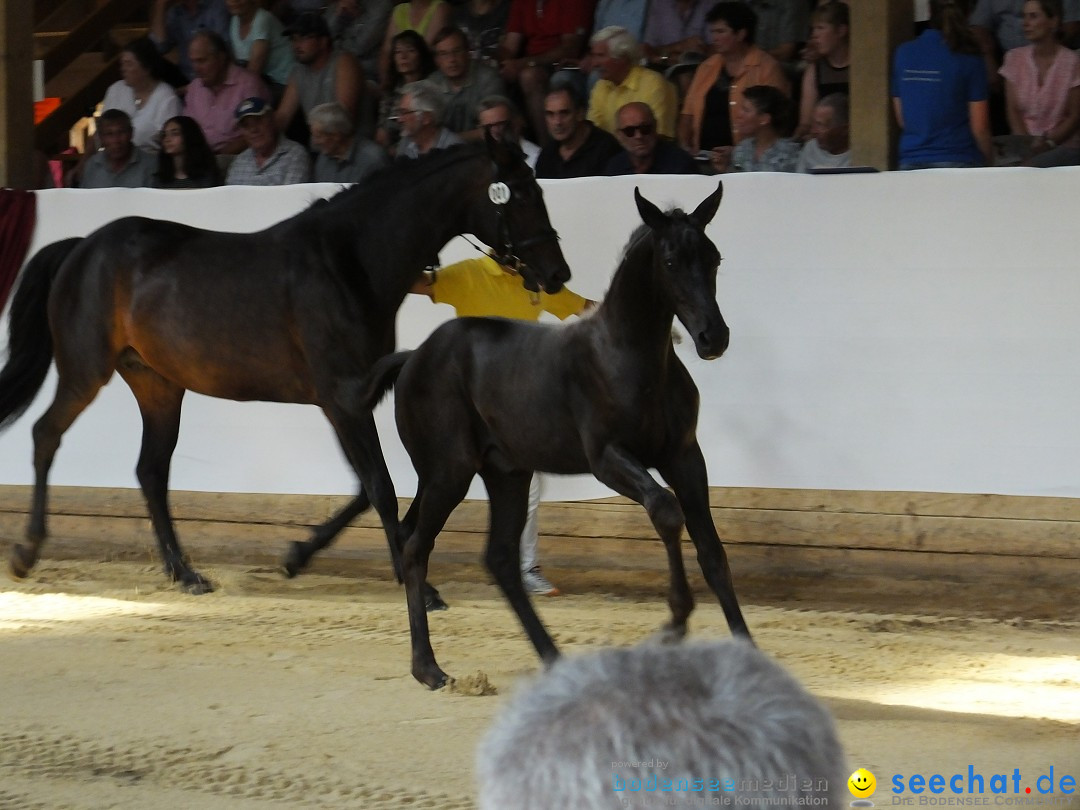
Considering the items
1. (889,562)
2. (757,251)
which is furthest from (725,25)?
(889,562)

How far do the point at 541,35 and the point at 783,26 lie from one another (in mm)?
1434

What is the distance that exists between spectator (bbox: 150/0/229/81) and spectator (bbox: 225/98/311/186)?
2.18 m

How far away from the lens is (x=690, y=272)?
4.12 metres

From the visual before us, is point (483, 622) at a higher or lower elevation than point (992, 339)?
lower

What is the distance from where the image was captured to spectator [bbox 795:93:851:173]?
6223 millimetres

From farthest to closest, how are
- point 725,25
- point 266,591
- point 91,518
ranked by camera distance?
point 91,518 → point 725,25 → point 266,591

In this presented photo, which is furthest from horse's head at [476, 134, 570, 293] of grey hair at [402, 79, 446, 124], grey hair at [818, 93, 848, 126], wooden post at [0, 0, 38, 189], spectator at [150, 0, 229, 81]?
spectator at [150, 0, 229, 81]

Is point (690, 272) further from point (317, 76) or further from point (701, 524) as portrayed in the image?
point (317, 76)

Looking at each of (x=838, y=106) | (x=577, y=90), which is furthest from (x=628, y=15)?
(x=838, y=106)

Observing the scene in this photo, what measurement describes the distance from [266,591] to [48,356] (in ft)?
5.24

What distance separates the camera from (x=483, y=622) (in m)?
5.73

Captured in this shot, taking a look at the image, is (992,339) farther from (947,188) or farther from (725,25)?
(725,25)

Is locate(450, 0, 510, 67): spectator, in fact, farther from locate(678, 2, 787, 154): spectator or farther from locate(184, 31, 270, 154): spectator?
locate(678, 2, 787, 154): spectator

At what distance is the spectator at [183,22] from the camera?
31.3 ft
